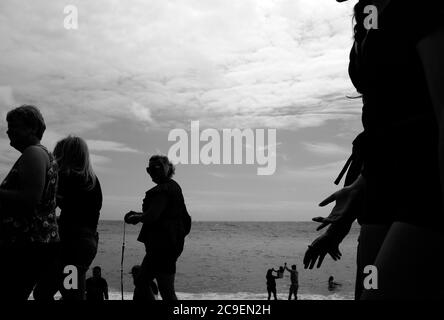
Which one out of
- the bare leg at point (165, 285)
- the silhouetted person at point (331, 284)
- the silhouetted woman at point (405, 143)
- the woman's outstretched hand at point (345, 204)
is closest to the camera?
the silhouetted woman at point (405, 143)

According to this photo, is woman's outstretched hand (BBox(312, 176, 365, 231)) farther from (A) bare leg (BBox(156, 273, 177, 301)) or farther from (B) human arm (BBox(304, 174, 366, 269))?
(A) bare leg (BBox(156, 273, 177, 301))

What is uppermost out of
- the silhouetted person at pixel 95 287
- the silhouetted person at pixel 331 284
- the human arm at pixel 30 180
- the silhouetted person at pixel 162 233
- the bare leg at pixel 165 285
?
the human arm at pixel 30 180

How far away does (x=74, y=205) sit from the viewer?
15.9ft

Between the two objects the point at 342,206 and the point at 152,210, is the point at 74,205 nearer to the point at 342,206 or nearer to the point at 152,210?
the point at 152,210

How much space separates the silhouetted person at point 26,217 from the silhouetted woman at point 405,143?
225 cm

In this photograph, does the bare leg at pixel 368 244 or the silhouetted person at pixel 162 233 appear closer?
the bare leg at pixel 368 244

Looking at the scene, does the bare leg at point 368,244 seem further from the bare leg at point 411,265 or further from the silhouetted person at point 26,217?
the silhouetted person at point 26,217

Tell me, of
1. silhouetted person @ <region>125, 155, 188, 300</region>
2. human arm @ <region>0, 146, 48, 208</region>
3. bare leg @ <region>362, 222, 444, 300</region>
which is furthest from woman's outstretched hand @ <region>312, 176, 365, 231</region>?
silhouetted person @ <region>125, 155, 188, 300</region>

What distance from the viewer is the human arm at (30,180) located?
300 cm

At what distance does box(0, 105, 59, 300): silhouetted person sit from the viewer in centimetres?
292

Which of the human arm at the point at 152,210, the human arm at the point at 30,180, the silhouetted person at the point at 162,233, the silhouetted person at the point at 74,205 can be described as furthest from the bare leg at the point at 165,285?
the human arm at the point at 30,180

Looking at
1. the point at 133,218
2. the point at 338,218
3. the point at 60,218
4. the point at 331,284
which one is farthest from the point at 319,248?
the point at 331,284
